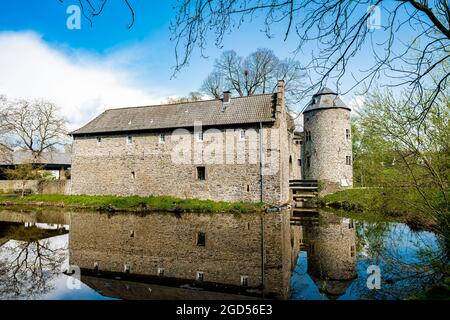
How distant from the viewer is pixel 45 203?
20781 mm

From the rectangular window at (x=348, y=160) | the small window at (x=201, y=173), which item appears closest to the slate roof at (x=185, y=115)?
the small window at (x=201, y=173)

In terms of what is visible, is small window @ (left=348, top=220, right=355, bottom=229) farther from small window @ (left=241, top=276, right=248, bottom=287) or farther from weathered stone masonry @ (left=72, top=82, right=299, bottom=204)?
small window @ (left=241, top=276, right=248, bottom=287)

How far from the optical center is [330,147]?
22719mm

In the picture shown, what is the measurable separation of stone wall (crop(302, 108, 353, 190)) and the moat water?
33.7 feet

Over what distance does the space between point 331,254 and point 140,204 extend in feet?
41.6

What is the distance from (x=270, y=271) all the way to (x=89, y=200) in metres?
16.4

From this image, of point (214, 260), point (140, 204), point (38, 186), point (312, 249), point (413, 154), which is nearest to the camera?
point (413, 154)

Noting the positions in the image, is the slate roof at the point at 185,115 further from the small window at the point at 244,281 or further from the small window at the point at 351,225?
the small window at the point at 244,281

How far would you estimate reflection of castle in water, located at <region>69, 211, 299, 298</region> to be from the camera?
6.05 metres

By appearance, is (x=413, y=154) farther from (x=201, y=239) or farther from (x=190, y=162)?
(x=190, y=162)

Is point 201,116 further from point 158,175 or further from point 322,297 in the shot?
point 322,297

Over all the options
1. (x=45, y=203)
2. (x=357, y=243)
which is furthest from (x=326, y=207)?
(x=45, y=203)

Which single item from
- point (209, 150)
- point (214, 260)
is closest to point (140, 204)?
point (209, 150)

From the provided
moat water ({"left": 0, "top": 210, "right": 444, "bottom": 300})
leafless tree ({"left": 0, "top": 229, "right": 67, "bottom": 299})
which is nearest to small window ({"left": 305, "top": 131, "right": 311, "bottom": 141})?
moat water ({"left": 0, "top": 210, "right": 444, "bottom": 300})
